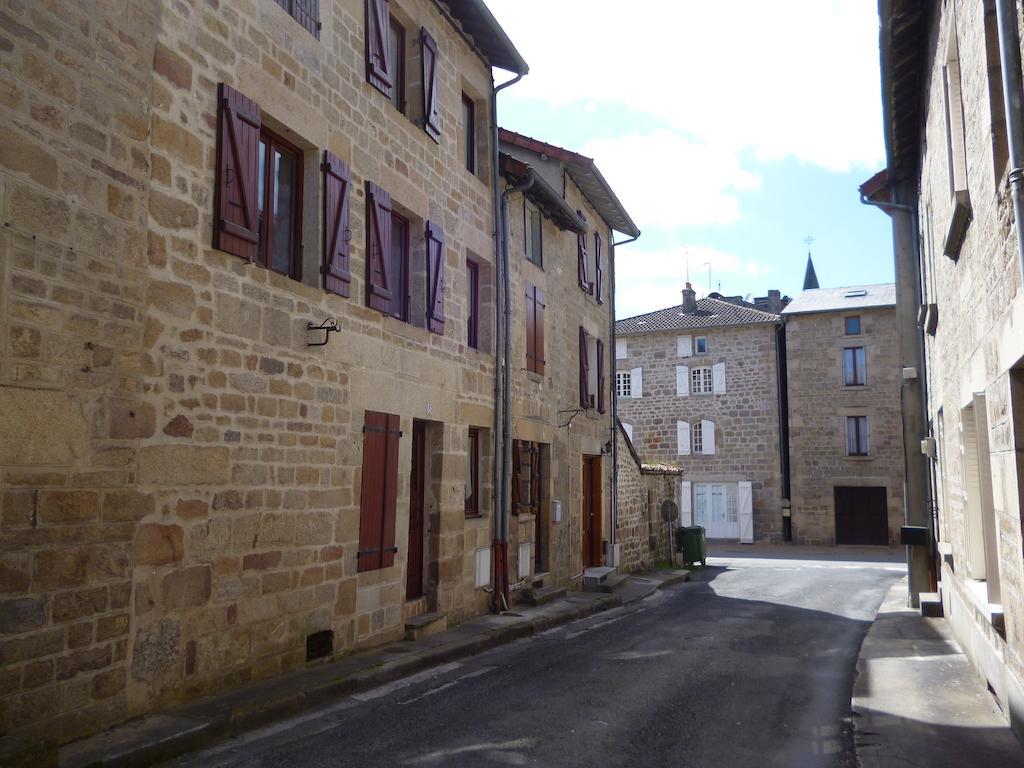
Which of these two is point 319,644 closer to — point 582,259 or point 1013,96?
point 1013,96

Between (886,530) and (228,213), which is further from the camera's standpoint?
(886,530)

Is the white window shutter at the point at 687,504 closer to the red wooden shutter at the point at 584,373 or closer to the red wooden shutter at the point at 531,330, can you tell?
the red wooden shutter at the point at 584,373

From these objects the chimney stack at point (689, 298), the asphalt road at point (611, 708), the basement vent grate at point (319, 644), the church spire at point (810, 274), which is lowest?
the asphalt road at point (611, 708)

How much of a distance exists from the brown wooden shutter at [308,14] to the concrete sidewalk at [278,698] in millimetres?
5214

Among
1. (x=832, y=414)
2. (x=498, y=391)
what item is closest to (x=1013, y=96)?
(x=498, y=391)

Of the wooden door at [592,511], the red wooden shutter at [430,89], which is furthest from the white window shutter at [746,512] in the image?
the red wooden shutter at [430,89]

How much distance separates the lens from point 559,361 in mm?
13109

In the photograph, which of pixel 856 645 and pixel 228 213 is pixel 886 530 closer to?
pixel 856 645

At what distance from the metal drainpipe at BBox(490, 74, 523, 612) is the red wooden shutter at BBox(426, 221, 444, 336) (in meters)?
1.54

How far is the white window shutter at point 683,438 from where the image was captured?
91.0 feet

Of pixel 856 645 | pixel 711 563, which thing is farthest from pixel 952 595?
pixel 711 563

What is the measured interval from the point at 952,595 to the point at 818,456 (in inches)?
732

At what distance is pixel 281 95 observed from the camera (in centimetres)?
663

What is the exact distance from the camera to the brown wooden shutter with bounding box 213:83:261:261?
5.82 meters
